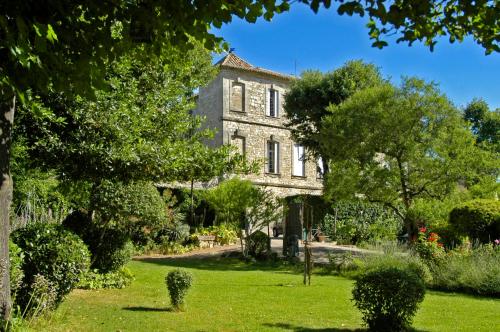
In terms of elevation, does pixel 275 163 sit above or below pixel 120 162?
above

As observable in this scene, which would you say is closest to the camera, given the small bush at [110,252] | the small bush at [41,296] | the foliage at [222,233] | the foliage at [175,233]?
the small bush at [41,296]

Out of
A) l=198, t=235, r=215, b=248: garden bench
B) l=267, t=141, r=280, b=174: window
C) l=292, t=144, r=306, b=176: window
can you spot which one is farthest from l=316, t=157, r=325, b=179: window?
l=198, t=235, r=215, b=248: garden bench

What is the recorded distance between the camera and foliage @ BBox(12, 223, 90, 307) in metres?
7.29

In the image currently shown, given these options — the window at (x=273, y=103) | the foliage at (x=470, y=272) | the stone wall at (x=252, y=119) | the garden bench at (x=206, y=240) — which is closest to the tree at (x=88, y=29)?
the foliage at (x=470, y=272)

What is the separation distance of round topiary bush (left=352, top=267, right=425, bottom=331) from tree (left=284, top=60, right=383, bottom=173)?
17699 mm

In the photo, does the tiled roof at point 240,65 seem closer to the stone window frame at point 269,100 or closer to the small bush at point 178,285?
the stone window frame at point 269,100

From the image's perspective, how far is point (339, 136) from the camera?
17.3 m

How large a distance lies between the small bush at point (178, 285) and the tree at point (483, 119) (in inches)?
1612

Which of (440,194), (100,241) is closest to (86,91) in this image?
(100,241)

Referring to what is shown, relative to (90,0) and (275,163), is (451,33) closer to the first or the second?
(90,0)

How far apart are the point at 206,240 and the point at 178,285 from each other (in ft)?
44.7

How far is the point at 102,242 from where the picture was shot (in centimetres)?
1132

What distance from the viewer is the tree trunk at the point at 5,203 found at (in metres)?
5.96

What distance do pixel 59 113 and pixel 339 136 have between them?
Answer: 1068 cm
